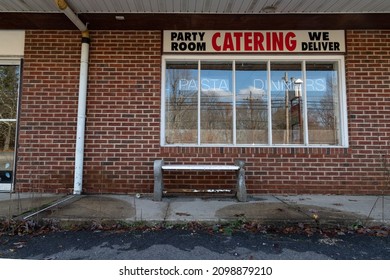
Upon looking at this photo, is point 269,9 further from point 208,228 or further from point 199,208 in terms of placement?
point 208,228

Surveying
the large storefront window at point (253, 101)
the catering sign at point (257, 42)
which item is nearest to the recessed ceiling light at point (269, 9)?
the catering sign at point (257, 42)

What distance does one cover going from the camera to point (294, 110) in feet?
21.8

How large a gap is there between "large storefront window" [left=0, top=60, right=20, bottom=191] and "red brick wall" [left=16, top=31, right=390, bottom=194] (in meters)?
0.29

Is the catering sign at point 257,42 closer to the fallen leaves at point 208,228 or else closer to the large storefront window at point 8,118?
the large storefront window at point 8,118

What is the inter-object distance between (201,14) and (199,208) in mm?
3545

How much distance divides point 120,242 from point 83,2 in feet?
13.7

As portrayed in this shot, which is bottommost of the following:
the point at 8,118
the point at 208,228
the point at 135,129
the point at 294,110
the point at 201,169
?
the point at 208,228

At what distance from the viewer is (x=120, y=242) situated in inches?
140

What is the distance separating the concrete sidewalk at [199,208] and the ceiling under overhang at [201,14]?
3426mm

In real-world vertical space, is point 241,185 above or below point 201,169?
below

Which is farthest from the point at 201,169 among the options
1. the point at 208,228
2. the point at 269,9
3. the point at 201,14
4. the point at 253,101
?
the point at 269,9

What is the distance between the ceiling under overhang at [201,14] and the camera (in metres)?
5.40

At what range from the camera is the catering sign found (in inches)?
253

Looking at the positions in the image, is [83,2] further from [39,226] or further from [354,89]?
[354,89]
